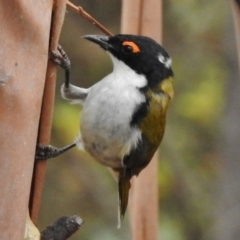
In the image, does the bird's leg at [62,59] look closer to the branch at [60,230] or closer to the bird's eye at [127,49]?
the bird's eye at [127,49]

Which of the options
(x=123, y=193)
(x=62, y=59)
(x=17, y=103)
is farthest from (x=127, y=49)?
(x=17, y=103)

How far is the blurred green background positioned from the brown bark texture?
3.28m

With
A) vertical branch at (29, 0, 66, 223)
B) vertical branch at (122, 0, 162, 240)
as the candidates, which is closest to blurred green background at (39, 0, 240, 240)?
vertical branch at (122, 0, 162, 240)

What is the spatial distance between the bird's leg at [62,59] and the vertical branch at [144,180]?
0.17 metres

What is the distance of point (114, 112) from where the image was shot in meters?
1.94

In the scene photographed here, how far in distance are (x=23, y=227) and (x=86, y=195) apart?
3736 mm

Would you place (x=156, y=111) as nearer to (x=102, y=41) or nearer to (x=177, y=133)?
(x=102, y=41)

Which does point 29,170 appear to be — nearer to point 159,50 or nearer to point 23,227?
point 23,227

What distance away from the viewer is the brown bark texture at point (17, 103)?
1.05m

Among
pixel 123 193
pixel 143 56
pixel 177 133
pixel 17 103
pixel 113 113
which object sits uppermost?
pixel 17 103

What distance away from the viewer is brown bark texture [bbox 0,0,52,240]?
1.05 m

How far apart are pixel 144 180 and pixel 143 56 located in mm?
506

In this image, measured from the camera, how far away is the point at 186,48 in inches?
202

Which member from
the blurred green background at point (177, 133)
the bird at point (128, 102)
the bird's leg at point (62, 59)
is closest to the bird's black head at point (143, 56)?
the bird at point (128, 102)
